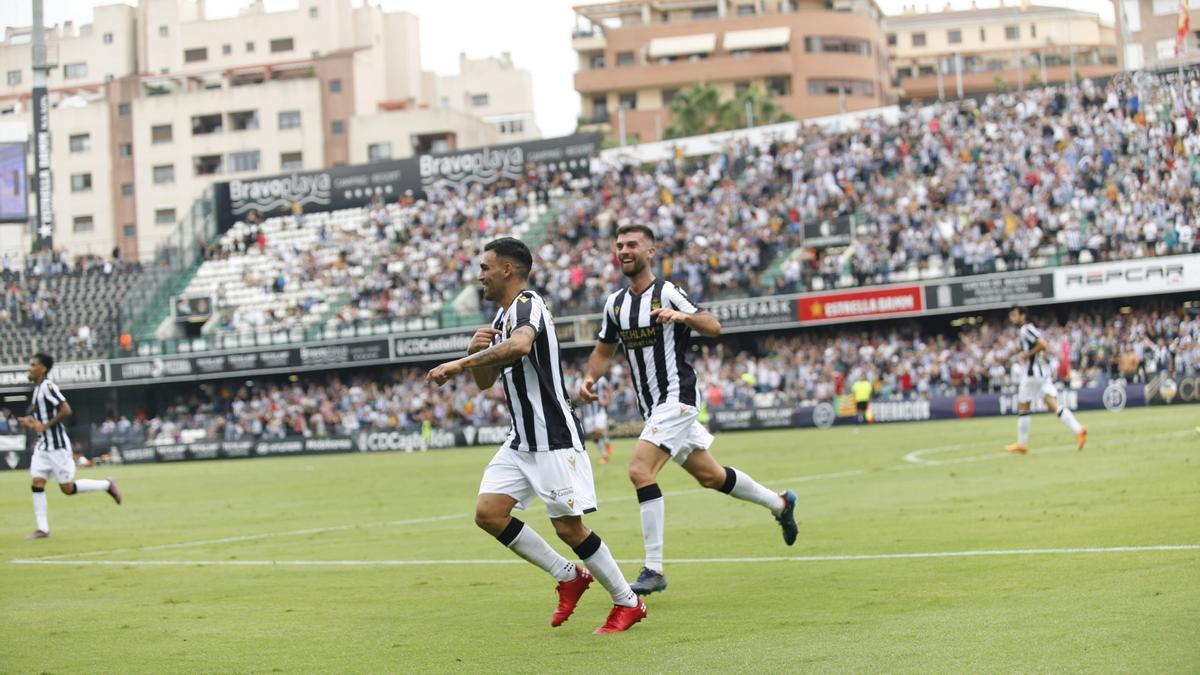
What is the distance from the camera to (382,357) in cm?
5559

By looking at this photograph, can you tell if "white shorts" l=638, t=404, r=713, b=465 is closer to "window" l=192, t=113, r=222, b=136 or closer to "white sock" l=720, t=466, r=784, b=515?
"white sock" l=720, t=466, r=784, b=515

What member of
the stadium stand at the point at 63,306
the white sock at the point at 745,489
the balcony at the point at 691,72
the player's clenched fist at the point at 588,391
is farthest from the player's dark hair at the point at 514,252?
the balcony at the point at 691,72

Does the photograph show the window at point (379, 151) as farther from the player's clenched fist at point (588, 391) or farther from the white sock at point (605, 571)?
the white sock at point (605, 571)

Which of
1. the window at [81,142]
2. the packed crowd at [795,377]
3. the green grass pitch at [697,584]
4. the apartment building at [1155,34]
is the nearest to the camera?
the green grass pitch at [697,584]

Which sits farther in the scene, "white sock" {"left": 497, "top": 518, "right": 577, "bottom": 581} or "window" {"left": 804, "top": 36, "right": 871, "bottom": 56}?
"window" {"left": 804, "top": 36, "right": 871, "bottom": 56}

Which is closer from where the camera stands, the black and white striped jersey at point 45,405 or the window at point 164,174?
the black and white striped jersey at point 45,405

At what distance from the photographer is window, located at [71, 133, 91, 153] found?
100 m

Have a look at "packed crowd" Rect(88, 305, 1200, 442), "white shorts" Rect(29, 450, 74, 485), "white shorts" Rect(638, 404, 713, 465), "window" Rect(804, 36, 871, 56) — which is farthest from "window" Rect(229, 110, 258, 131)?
"white shorts" Rect(638, 404, 713, 465)

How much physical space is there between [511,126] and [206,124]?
25763 mm

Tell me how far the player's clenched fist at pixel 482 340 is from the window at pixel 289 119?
297 feet

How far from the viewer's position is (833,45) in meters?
103

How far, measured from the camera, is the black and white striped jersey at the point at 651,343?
11562 millimetres

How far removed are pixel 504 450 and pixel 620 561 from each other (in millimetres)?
4070

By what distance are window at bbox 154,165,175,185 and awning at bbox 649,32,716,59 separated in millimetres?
33913
